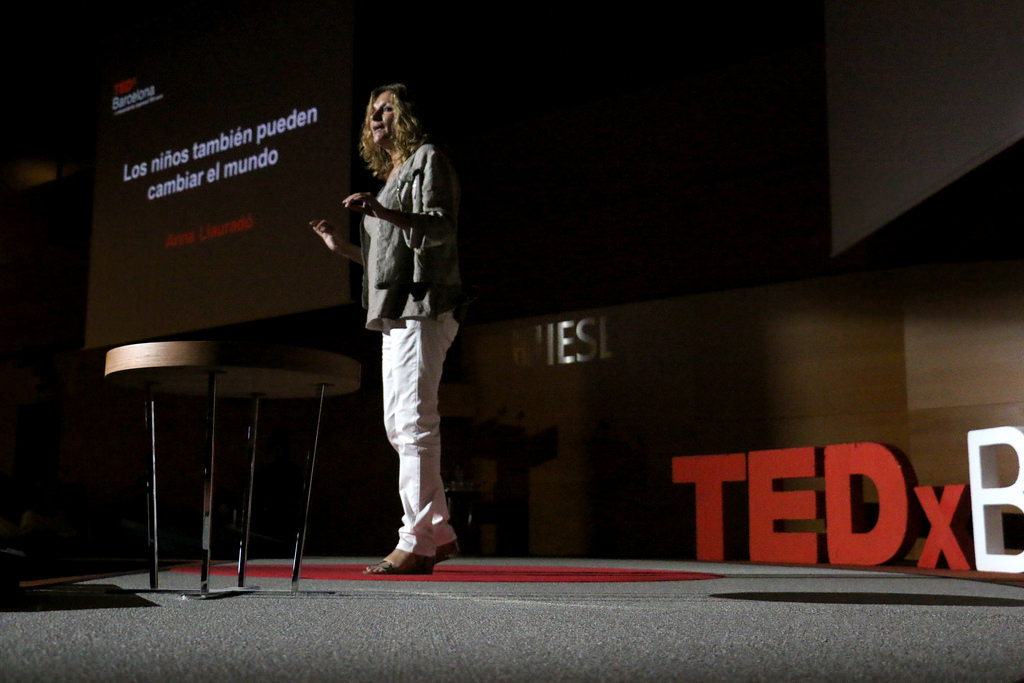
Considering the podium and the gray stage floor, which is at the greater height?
the podium

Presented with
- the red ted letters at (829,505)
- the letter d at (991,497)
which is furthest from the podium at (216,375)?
the red ted letters at (829,505)

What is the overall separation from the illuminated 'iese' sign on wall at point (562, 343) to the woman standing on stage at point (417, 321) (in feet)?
7.67

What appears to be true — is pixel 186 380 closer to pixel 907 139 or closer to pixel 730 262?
pixel 907 139

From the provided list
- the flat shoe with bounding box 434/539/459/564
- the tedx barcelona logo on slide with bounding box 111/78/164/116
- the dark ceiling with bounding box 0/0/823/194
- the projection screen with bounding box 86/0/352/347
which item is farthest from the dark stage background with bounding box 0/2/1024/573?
the flat shoe with bounding box 434/539/459/564

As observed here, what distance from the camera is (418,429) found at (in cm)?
208

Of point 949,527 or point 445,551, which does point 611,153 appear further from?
point 445,551

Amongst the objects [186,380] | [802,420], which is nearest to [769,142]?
[802,420]

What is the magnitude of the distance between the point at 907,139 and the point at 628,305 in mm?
1598

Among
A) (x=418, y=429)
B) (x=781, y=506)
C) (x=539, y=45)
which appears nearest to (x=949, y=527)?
(x=781, y=506)

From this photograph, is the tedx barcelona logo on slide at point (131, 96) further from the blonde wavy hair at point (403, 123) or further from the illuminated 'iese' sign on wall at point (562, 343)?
the blonde wavy hair at point (403, 123)

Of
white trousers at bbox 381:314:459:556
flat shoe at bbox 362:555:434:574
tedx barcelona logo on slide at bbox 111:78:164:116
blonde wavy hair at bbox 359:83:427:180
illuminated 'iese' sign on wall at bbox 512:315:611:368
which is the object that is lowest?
flat shoe at bbox 362:555:434:574

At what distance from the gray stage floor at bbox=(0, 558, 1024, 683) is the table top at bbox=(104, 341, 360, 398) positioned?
1.21ft

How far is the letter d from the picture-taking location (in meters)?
2.88

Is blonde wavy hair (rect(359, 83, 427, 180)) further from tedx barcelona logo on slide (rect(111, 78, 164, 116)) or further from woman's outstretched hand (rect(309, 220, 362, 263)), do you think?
tedx barcelona logo on slide (rect(111, 78, 164, 116))
